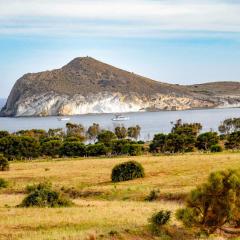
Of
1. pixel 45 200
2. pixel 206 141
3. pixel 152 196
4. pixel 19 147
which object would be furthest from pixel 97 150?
pixel 45 200

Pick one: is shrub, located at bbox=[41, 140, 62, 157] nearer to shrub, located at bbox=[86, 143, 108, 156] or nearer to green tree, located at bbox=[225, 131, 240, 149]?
shrub, located at bbox=[86, 143, 108, 156]

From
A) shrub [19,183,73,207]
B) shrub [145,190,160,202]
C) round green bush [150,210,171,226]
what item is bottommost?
shrub [145,190,160,202]

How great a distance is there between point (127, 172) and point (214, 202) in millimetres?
28556

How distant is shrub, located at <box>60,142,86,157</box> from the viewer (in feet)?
319

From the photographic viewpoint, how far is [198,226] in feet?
74.0

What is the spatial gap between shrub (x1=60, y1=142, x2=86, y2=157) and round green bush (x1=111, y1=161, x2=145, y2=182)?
152 ft

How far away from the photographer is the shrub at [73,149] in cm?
9719

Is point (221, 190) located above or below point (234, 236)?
above

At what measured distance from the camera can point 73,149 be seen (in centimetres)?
9744

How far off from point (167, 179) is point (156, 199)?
1003 cm

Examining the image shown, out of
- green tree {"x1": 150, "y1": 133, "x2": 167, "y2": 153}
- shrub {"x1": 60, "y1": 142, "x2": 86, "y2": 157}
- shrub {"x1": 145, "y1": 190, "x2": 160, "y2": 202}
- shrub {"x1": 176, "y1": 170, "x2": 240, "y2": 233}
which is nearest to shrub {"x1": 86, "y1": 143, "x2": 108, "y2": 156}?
shrub {"x1": 60, "y1": 142, "x2": 86, "y2": 157}

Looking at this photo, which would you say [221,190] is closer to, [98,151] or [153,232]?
[153,232]

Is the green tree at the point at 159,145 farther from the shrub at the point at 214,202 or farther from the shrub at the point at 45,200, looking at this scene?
the shrub at the point at 214,202

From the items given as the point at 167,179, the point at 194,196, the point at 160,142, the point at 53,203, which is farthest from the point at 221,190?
the point at 160,142
